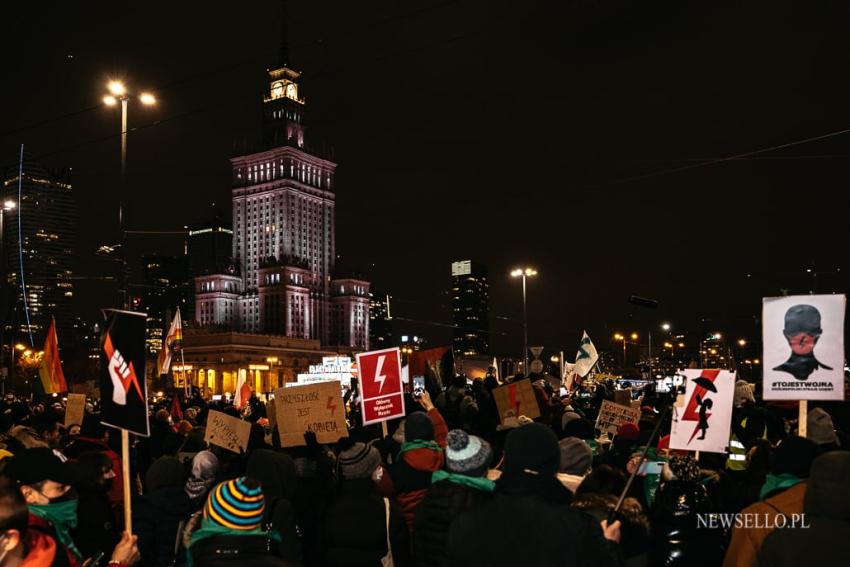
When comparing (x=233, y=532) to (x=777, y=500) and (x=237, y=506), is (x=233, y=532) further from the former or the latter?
(x=777, y=500)

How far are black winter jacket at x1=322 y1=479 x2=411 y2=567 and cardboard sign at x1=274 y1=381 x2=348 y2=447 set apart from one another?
393 centimetres

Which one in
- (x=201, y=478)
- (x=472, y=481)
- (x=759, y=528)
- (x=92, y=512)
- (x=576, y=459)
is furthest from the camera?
(x=201, y=478)

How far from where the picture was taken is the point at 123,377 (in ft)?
19.6

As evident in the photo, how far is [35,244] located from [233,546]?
8175 cm

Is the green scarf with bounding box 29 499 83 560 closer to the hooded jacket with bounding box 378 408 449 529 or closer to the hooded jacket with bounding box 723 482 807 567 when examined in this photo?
the hooded jacket with bounding box 378 408 449 529

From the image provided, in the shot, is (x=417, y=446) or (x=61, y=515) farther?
(x=417, y=446)

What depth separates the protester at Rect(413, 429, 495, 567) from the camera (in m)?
5.06

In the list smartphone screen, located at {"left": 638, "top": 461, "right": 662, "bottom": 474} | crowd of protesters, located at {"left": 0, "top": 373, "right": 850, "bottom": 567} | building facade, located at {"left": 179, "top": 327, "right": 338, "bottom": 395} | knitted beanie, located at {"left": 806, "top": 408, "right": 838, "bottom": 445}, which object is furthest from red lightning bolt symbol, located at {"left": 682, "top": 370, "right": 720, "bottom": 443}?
building facade, located at {"left": 179, "top": 327, "right": 338, "bottom": 395}

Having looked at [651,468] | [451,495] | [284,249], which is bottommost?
[651,468]

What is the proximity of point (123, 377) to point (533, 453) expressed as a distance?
145 inches

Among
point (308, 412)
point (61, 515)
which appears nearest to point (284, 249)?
point (308, 412)

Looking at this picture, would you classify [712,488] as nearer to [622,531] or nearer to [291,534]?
[622,531]

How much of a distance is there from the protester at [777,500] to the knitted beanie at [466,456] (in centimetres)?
158

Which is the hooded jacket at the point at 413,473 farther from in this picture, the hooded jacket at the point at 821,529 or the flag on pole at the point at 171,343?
the flag on pole at the point at 171,343
